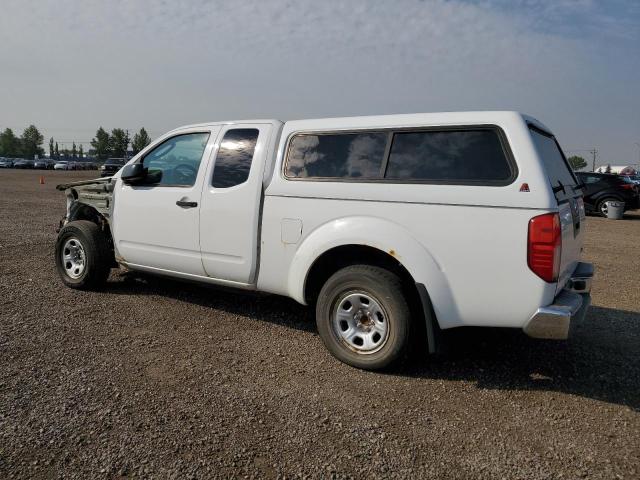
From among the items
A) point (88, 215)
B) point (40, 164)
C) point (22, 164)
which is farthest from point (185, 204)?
point (22, 164)

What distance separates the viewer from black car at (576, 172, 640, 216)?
1711 centimetres

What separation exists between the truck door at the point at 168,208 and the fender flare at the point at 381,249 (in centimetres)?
116

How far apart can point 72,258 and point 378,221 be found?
12.8 feet

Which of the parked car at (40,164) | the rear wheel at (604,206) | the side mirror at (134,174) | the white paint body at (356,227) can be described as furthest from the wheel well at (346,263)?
the parked car at (40,164)

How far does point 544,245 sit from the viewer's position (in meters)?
3.14

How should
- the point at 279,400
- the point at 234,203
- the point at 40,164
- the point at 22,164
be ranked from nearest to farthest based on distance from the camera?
the point at 279,400, the point at 234,203, the point at 22,164, the point at 40,164

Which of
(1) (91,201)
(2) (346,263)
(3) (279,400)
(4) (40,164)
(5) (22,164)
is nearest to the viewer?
(3) (279,400)

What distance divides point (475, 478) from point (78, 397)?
2.50 metres

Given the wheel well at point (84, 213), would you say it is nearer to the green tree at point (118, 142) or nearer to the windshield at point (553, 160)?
the windshield at point (553, 160)

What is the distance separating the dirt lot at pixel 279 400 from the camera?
270 centimetres

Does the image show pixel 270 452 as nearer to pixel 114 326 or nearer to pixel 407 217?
pixel 407 217

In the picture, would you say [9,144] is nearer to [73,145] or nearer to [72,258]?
[73,145]

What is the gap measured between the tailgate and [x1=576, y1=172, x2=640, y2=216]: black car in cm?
1469

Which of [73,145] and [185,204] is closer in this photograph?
[185,204]
